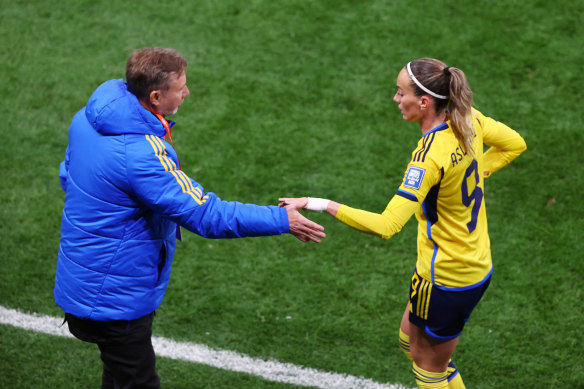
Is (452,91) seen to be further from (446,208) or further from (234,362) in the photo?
(234,362)

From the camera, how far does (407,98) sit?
3568 mm

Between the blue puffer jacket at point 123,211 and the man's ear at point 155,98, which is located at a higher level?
the man's ear at point 155,98

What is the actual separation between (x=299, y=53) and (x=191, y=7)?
165cm

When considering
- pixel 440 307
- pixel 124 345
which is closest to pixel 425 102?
pixel 440 307

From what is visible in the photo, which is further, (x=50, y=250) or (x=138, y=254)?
(x=50, y=250)

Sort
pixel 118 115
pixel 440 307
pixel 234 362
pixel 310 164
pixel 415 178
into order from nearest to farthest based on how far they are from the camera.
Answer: pixel 118 115
pixel 415 178
pixel 440 307
pixel 234 362
pixel 310 164

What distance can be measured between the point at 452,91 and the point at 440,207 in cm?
58

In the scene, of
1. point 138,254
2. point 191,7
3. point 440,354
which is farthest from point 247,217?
point 191,7

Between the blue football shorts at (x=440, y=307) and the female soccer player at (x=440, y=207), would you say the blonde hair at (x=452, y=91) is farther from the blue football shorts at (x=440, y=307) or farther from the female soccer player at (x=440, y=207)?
the blue football shorts at (x=440, y=307)

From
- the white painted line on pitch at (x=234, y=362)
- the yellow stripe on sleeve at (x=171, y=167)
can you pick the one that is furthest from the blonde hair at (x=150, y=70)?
the white painted line on pitch at (x=234, y=362)

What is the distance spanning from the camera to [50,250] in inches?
229

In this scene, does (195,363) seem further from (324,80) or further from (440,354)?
(324,80)

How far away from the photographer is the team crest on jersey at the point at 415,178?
3.34 m

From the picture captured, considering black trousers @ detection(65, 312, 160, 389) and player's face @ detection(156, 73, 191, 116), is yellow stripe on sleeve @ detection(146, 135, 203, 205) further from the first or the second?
black trousers @ detection(65, 312, 160, 389)
